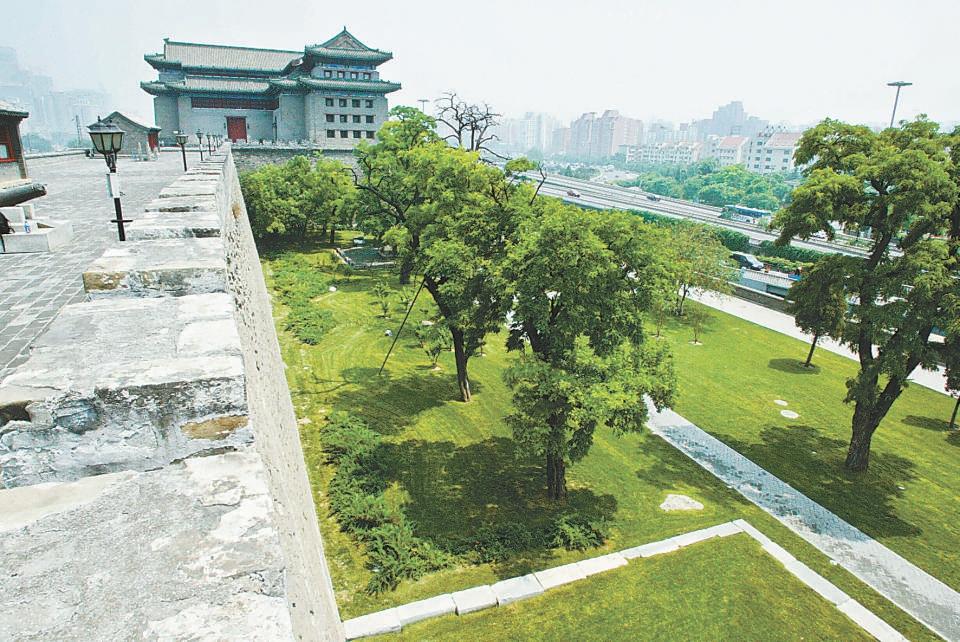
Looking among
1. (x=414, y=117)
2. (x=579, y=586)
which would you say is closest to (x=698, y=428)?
(x=579, y=586)

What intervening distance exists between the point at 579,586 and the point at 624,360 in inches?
165

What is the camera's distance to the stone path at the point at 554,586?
28.9 ft

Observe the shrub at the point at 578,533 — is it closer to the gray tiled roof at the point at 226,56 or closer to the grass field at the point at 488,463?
the grass field at the point at 488,463

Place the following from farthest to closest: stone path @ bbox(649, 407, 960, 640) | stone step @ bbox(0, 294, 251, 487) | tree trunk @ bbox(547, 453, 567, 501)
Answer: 1. tree trunk @ bbox(547, 453, 567, 501)
2. stone path @ bbox(649, 407, 960, 640)
3. stone step @ bbox(0, 294, 251, 487)

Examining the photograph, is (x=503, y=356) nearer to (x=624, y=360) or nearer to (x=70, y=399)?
(x=624, y=360)

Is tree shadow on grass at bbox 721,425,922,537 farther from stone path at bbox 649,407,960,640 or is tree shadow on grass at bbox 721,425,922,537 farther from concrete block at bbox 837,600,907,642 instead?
concrete block at bbox 837,600,907,642

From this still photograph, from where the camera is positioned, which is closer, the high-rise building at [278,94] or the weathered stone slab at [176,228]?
the weathered stone slab at [176,228]

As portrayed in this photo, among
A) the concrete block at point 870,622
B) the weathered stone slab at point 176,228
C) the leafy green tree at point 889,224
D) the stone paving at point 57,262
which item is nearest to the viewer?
the weathered stone slab at point 176,228

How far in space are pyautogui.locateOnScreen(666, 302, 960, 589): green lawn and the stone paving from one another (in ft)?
38.0

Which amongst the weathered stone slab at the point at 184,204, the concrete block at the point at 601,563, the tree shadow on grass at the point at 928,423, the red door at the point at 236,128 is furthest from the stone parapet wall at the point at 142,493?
the red door at the point at 236,128

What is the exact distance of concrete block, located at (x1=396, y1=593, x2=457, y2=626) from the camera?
29.0 ft

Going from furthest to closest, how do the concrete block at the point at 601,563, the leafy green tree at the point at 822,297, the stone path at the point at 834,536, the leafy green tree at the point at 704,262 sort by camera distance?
the leafy green tree at the point at 704,262, the leafy green tree at the point at 822,297, the concrete block at the point at 601,563, the stone path at the point at 834,536

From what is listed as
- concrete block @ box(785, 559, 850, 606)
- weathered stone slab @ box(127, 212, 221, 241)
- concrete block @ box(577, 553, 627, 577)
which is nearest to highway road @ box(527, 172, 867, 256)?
concrete block @ box(785, 559, 850, 606)

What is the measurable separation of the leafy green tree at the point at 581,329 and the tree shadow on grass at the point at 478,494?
1.77 m
